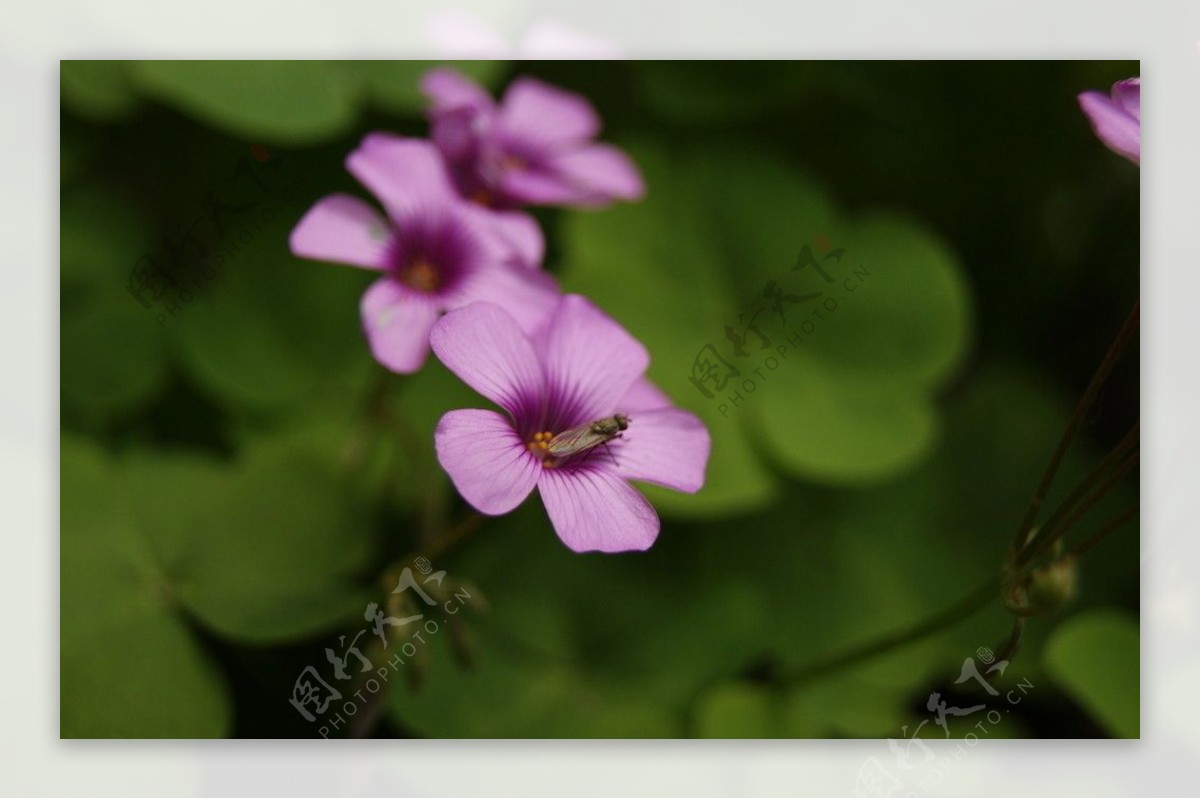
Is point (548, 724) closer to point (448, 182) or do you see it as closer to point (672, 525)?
point (672, 525)

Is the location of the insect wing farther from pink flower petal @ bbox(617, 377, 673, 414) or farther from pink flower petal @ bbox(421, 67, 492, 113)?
pink flower petal @ bbox(421, 67, 492, 113)

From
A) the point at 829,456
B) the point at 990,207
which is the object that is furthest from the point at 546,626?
the point at 990,207

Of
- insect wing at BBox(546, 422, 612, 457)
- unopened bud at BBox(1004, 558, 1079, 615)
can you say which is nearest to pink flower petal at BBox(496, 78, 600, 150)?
insect wing at BBox(546, 422, 612, 457)

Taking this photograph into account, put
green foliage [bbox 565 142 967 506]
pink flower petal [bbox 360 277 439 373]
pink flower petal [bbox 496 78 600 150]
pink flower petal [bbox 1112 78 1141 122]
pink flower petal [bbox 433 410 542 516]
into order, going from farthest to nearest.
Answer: green foliage [bbox 565 142 967 506]
pink flower petal [bbox 496 78 600 150]
pink flower petal [bbox 1112 78 1141 122]
pink flower petal [bbox 360 277 439 373]
pink flower petal [bbox 433 410 542 516]

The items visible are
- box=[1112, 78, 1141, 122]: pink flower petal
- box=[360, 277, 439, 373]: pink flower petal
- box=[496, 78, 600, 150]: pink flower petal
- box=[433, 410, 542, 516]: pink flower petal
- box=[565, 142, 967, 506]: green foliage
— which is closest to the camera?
box=[433, 410, 542, 516]: pink flower petal

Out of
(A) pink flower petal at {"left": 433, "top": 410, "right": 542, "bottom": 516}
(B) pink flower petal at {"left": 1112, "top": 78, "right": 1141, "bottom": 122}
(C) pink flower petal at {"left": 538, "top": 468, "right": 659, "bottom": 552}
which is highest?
(B) pink flower petal at {"left": 1112, "top": 78, "right": 1141, "bottom": 122}

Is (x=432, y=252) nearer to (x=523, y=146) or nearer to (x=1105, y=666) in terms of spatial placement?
(x=523, y=146)
